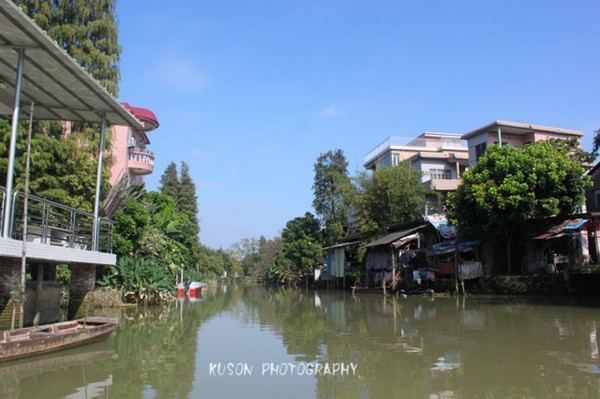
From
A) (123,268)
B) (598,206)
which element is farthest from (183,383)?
(598,206)

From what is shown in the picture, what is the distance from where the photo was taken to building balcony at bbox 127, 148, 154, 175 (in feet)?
103

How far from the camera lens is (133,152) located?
31.3 metres

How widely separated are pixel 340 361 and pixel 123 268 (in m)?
13.1

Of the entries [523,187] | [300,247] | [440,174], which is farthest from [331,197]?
[523,187]

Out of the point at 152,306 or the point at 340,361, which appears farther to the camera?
the point at 152,306

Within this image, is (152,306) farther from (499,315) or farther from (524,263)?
(524,263)

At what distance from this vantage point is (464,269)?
23.1m

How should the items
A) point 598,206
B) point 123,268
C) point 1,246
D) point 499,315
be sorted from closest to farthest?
point 1,246 < point 499,315 < point 123,268 < point 598,206

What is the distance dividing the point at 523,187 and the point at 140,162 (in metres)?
22.8

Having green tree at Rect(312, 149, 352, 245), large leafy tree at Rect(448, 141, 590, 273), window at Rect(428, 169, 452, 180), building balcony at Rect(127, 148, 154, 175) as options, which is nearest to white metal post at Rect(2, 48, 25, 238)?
large leafy tree at Rect(448, 141, 590, 273)

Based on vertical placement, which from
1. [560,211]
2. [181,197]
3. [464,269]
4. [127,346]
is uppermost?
[181,197]

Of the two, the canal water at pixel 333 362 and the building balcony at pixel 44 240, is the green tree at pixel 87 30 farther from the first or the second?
Answer: the canal water at pixel 333 362

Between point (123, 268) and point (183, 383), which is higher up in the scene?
point (123, 268)

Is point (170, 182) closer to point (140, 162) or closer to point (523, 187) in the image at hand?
point (140, 162)
